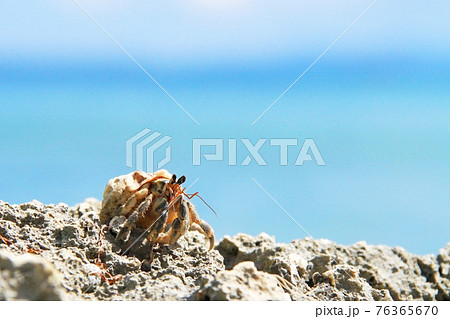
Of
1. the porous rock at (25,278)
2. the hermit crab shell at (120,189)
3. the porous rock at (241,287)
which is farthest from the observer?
the hermit crab shell at (120,189)

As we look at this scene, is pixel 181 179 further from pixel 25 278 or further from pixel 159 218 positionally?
pixel 25 278

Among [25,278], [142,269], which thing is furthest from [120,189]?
[25,278]

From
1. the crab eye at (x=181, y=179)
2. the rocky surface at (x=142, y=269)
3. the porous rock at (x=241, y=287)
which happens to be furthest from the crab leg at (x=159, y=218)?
the porous rock at (x=241, y=287)

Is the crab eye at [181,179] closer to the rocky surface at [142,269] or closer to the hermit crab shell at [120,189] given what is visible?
the hermit crab shell at [120,189]

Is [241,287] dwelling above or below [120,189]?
below

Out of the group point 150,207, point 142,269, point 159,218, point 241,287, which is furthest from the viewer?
point 150,207
